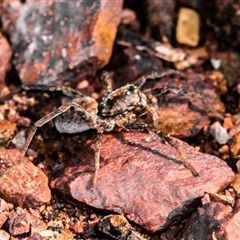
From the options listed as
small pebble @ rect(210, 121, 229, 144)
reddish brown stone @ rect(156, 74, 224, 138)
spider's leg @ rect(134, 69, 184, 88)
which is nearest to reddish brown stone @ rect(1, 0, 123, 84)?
spider's leg @ rect(134, 69, 184, 88)

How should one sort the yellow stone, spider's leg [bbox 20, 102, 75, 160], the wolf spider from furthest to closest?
the yellow stone → the wolf spider → spider's leg [bbox 20, 102, 75, 160]

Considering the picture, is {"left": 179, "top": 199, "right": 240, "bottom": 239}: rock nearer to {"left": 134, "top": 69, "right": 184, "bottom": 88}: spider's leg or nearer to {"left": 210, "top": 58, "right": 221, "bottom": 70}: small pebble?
{"left": 134, "top": 69, "right": 184, "bottom": 88}: spider's leg

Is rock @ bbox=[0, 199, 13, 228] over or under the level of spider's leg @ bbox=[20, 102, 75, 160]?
under

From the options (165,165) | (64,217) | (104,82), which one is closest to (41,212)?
(64,217)

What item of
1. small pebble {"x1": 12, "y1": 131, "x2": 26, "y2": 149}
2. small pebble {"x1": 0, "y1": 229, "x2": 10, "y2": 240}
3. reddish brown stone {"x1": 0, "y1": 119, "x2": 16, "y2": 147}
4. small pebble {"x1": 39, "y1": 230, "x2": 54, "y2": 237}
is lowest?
small pebble {"x1": 39, "y1": 230, "x2": 54, "y2": 237}

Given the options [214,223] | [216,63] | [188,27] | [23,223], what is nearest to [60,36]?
[188,27]

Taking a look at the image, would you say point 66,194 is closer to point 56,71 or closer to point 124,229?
point 124,229

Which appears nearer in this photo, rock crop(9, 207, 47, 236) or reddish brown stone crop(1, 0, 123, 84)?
rock crop(9, 207, 47, 236)
